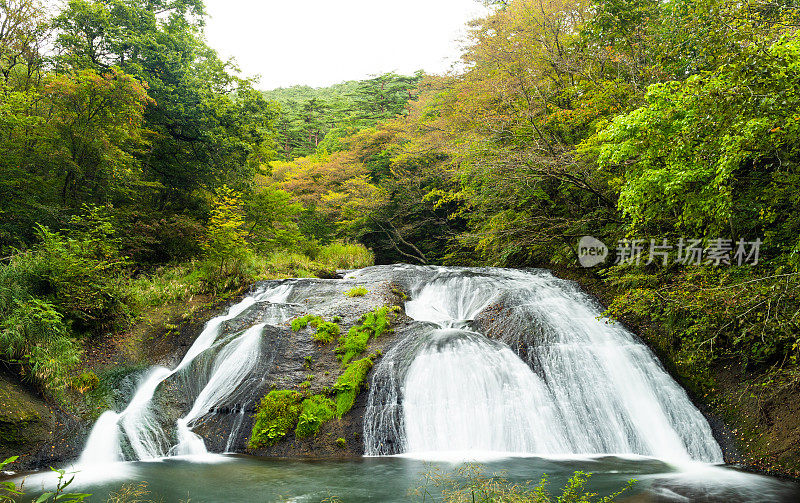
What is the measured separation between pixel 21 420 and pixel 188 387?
2.22m

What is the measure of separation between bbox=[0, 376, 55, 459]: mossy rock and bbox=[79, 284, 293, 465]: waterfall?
622mm

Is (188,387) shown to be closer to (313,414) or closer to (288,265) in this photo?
(313,414)

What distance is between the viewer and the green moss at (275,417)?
6.38m

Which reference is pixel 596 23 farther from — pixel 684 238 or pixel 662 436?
pixel 662 436

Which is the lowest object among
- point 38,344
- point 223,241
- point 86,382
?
point 86,382

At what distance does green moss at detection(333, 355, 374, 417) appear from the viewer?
6781mm

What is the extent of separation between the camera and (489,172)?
1127 centimetres

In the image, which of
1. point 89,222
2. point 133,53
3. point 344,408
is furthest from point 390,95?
point 344,408

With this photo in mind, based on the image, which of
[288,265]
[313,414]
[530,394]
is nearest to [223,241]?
[288,265]

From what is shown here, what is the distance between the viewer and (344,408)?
674 cm

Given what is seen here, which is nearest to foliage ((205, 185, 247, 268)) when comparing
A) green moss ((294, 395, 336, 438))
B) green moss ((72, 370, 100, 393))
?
green moss ((72, 370, 100, 393))

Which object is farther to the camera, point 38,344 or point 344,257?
point 344,257

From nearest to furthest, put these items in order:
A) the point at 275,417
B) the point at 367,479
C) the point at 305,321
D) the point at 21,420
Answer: the point at 367,479 < the point at 21,420 < the point at 275,417 < the point at 305,321

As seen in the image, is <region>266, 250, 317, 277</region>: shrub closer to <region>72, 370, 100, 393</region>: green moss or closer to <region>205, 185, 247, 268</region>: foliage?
<region>205, 185, 247, 268</region>: foliage
